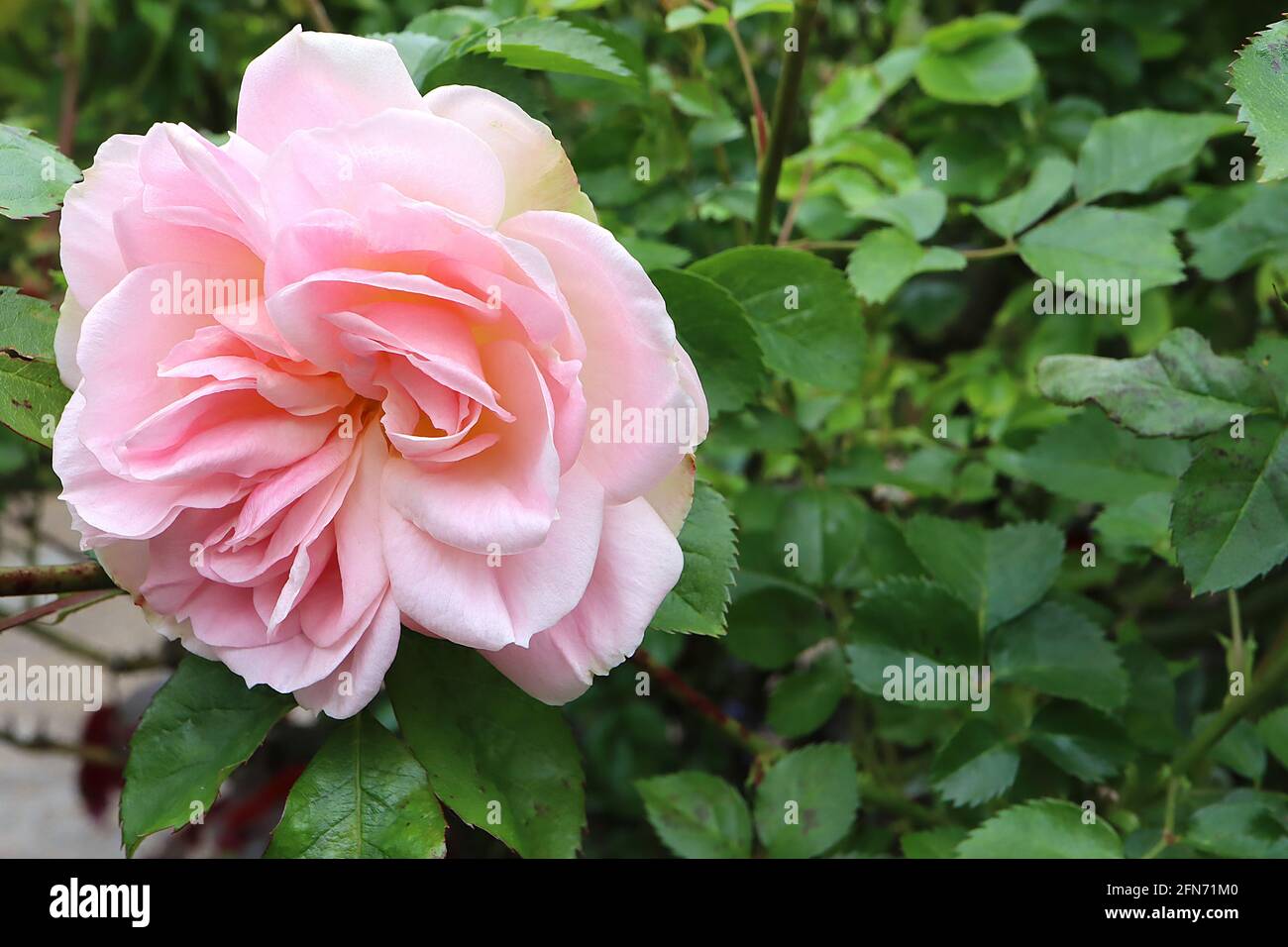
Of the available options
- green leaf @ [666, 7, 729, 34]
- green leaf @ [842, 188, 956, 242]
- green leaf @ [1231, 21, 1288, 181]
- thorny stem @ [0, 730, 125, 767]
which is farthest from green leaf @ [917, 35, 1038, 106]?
thorny stem @ [0, 730, 125, 767]

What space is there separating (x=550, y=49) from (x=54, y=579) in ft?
1.01

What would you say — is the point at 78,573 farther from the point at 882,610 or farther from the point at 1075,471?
the point at 1075,471

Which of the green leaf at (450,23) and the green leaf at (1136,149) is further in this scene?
the green leaf at (1136,149)

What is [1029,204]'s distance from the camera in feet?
2.32

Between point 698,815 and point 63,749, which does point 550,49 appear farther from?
point 63,749

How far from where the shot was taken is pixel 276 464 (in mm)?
386

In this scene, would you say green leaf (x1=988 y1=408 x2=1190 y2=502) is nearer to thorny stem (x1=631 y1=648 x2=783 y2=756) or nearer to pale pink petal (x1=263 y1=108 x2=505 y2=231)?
thorny stem (x1=631 y1=648 x2=783 y2=756)

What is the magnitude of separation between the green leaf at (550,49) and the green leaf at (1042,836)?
0.41 meters

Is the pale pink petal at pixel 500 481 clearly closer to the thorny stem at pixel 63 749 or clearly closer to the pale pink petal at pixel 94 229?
the pale pink petal at pixel 94 229

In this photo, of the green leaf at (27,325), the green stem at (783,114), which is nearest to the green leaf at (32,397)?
the green leaf at (27,325)

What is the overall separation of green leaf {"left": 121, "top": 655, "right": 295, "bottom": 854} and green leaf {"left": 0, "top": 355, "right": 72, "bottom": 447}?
12cm

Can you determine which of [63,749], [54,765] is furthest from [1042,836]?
[54,765]

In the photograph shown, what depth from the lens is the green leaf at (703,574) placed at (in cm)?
42
